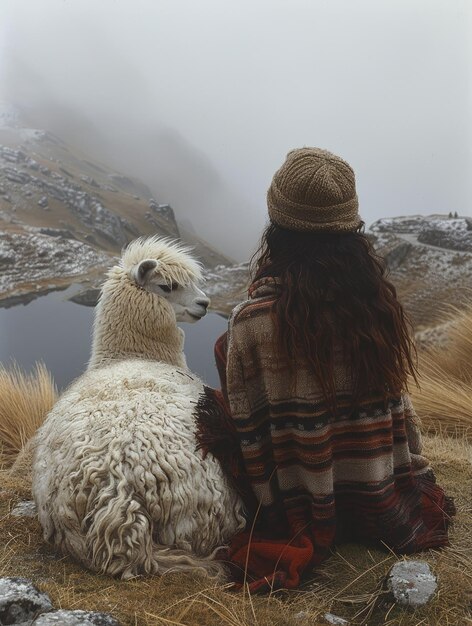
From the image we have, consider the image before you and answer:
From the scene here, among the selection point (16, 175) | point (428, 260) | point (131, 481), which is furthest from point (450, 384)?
point (16, 175)

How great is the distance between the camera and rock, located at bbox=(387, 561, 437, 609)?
1.66 metres

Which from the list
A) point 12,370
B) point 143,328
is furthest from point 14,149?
point 143,328

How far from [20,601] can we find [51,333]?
14.3 feet

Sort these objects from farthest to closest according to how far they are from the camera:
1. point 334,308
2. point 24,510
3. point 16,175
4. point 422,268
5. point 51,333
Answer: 1. point 422,268
2. point 16,175
3. point 51,333
4. point 24,510
5. point 334,308

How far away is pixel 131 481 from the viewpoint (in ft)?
6.31

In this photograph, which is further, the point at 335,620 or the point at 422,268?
the point at 422,268

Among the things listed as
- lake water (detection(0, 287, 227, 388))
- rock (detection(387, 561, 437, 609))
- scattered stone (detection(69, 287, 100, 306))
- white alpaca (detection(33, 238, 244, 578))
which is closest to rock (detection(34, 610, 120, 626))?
white alpaca (detection(33, 238, 244, 578))

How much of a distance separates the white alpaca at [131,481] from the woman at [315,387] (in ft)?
0.46

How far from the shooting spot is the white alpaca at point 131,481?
6.21ft

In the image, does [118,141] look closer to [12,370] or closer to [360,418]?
[12,370]

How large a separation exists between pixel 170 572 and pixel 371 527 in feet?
2.54

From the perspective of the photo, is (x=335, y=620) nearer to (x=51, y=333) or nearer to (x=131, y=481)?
(x=131, y=481)

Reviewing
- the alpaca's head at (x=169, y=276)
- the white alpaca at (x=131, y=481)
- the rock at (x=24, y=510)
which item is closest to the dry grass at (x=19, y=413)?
the rock at (x=24, y=510)

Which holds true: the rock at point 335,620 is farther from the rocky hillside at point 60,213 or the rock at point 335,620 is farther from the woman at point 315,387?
the rocky hillside at point 60,213
